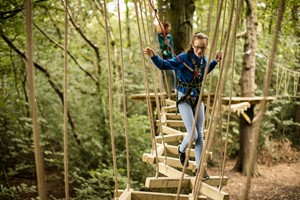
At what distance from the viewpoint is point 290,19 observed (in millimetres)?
3686

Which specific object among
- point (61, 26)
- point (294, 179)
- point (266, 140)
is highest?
point (61, 26)

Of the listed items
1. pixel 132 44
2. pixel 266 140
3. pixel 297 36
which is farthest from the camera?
pixel 132 44

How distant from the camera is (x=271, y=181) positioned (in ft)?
18.7

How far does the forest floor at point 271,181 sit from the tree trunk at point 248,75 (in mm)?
305

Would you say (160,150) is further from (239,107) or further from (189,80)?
(239,107)

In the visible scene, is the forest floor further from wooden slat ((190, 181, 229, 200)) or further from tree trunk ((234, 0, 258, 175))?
wooden slat ((190, 181, 229, 200))

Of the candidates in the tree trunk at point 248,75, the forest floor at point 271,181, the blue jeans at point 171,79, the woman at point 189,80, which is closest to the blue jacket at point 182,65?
the woman at point 189,80

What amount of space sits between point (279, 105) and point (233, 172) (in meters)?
2.62

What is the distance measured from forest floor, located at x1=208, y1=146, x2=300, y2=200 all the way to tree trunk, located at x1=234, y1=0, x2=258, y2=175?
0.31 m

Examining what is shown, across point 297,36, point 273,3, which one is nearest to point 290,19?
point 273,3

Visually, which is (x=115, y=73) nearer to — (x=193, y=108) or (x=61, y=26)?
(x=61, y=26)

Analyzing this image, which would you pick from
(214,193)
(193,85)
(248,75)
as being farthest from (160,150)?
(248,75)

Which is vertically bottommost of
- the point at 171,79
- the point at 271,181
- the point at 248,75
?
the point at 271,181

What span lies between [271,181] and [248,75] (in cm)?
208
